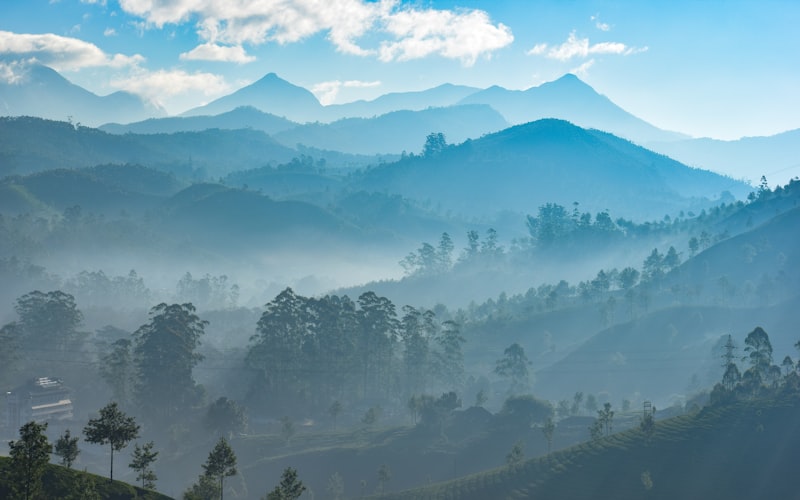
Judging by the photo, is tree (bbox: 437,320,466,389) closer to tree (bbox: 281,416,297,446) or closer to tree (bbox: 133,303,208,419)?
tree (bbox: 281,416,297,446)

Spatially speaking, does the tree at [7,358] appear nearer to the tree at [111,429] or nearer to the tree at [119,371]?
the tree at [119,371]

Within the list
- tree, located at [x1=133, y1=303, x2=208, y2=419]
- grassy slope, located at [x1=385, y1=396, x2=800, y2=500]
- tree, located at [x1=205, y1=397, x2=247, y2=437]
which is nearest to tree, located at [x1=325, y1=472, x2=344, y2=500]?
grassy slope, located at [x1=385, y1=396, x2=800, y2=500]

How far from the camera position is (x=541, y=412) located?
113125mm

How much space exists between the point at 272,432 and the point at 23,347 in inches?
2326

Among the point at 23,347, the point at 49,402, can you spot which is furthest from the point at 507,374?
the point at 23,347

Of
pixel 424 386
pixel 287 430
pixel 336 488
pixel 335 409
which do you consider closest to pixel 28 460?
pixel 336 488

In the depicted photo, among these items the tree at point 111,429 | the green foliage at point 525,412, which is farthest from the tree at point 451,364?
the tree at point 111,429

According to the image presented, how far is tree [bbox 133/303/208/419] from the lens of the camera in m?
128

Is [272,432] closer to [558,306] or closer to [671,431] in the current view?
[671,431]

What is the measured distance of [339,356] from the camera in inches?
5586

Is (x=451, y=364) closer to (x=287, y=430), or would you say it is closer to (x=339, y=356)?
(x=339, y=356)

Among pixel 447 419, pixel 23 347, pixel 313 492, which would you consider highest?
pixel 23 347

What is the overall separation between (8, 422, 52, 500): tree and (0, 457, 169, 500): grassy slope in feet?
7.39

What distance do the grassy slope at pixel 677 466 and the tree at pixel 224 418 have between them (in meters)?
35.1
